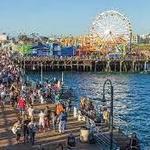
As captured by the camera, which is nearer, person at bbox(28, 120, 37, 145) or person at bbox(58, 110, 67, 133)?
person at bbox(28, 120, 37, 145)

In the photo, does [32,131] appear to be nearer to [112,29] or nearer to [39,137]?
[39,137]

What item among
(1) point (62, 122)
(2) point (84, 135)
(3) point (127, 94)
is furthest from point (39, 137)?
(3) point (127, 94)

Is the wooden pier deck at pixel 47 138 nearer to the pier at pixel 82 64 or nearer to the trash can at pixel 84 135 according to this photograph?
the trash can at pixel 84 135

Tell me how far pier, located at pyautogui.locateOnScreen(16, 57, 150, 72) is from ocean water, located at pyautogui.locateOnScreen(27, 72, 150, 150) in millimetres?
4357

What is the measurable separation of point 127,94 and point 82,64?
38245mm

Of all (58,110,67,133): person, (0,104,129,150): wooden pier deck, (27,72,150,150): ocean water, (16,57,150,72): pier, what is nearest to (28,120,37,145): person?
(0,104,129,150): wooden pier deck

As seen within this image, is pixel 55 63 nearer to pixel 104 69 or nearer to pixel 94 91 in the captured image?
pixel 104 69

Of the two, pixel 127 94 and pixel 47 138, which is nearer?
pixel 47 138

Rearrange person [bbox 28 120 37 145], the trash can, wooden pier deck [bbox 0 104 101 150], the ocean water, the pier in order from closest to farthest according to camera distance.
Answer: wooden pier deck [bbox 0 104 101 150] < person [bbox 28 120 37 145] < the trash can < the ocean water < the pier

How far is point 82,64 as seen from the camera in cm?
10169

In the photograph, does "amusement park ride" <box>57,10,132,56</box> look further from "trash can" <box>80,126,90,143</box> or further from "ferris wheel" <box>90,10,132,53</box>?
"trash can" <box>80,126,90,143</box>

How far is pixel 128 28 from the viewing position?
11006 cm

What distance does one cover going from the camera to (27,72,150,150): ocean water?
36719 mm

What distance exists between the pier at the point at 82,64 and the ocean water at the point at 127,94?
14.3 feet
